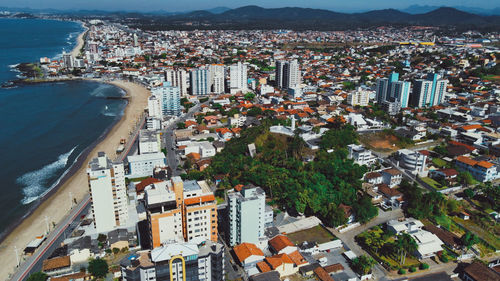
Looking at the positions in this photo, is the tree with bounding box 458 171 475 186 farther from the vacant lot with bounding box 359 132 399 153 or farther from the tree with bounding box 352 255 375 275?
the tree with bounding box 352 255 375 275

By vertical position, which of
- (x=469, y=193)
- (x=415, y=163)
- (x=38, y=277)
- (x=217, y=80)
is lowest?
(x=38, y=277)

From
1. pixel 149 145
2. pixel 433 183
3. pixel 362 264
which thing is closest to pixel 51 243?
pixel 149 145

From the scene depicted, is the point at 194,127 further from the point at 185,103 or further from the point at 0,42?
the point at 0,42

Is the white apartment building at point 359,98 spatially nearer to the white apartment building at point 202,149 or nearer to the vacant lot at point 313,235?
the white apartment building at point 202,149

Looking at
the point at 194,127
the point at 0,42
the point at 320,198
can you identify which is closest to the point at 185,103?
the point at 194,127

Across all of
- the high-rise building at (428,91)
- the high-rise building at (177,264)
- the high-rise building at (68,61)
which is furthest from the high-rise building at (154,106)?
the high-rise building at (68,61)

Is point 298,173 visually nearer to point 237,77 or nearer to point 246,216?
point 246,216

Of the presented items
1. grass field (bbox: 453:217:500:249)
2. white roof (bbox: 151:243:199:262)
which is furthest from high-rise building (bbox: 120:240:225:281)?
grass field (bbox: 453:217:500:249)
